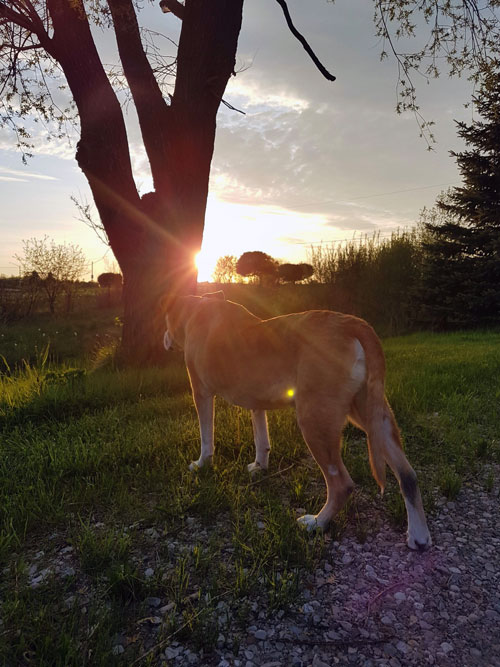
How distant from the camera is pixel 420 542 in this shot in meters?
2.86

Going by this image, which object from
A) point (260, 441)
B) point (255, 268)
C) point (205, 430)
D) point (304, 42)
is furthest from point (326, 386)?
point (255, 268)

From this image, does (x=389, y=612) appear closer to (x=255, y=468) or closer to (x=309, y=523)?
(x=309, y=523)

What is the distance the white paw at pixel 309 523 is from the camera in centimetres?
297

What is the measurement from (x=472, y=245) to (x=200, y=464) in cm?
1843

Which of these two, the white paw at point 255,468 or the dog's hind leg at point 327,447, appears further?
the white paw at point 255,468

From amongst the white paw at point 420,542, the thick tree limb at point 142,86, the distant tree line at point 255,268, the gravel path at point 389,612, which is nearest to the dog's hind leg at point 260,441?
the gravel path at point 389,612

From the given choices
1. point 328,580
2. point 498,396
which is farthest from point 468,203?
point 328,580

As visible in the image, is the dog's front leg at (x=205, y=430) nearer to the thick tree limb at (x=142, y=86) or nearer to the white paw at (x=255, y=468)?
the white paw at (x=255, y=468)

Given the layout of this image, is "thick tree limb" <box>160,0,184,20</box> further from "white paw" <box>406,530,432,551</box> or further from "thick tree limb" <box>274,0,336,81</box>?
"white paw" <box>406,530,432,551</box>

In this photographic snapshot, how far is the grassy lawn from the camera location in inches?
85.9

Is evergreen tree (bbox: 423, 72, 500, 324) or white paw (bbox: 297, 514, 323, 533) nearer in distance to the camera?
white paw (bbox: 297, 514, 323, 533)

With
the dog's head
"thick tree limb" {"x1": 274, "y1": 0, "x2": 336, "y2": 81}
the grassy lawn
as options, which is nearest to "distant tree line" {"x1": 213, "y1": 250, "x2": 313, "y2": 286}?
"thick tree limb" {"x1": 274, "y1": 0, "x2": 336, "y2": 81}

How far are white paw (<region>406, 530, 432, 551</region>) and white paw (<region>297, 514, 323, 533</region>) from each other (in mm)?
588

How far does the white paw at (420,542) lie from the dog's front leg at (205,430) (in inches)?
67.8
